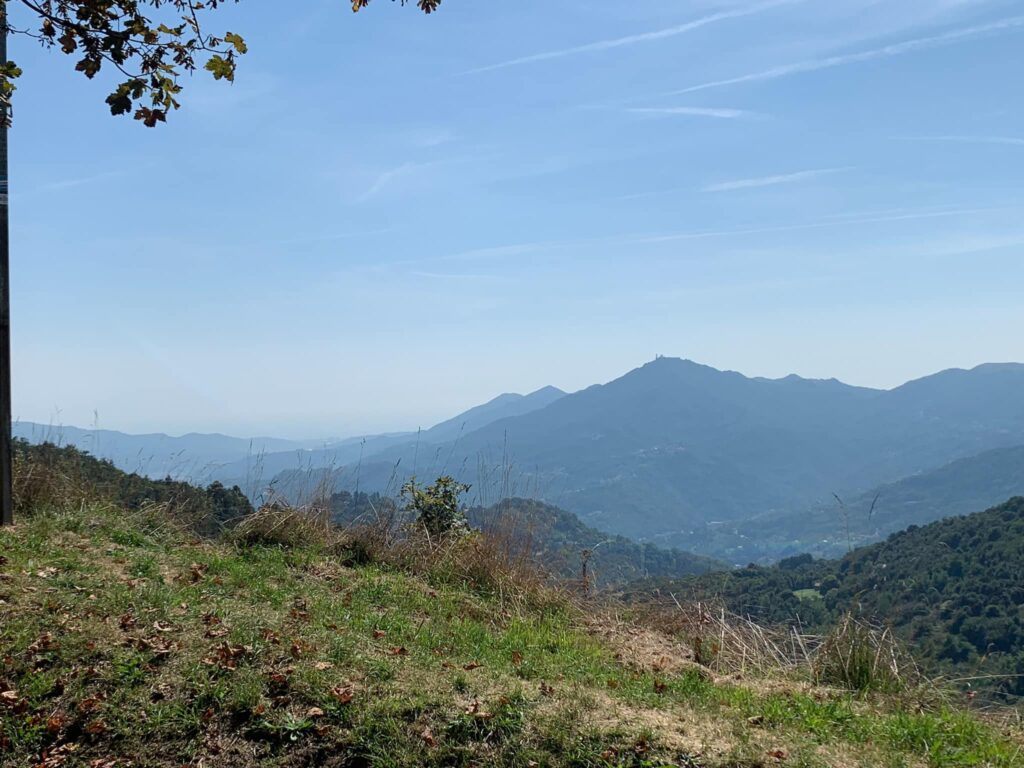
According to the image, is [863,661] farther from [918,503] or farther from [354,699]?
[918,503]

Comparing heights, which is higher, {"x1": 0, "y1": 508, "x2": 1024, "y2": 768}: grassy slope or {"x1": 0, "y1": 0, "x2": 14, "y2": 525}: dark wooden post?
{"x1": 0, "y1": 0, "x2": 14, "y2": 525}: dark wooden post

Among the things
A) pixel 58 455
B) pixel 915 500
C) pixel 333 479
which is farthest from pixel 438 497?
pixel 915 500

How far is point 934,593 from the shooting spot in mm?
13883

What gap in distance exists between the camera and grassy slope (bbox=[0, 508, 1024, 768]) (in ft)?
11.9

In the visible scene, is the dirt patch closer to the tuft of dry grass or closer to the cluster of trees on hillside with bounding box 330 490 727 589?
the tuft of dry grass

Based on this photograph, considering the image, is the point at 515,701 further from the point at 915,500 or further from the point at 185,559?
the point at 915,500

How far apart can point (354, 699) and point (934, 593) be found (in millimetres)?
13592

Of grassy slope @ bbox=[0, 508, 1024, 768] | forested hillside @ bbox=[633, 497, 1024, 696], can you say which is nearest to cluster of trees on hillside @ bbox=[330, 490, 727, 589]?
forested hillside @ bbox=[633, 497, 1024, 696]

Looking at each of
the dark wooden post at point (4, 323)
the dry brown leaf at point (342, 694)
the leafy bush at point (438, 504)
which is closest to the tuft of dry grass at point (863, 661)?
the dry brown leaf at point (342, 694)

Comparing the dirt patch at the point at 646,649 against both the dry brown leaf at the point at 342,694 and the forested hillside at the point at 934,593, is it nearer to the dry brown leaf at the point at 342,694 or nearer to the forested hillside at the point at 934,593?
the forested hillside at the point at 934,593

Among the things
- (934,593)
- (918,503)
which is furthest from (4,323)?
(918,503)

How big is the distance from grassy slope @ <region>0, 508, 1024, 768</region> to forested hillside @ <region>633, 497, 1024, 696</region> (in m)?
1.74

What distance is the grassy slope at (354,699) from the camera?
3.62 m

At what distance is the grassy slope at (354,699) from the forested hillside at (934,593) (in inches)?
68.4
